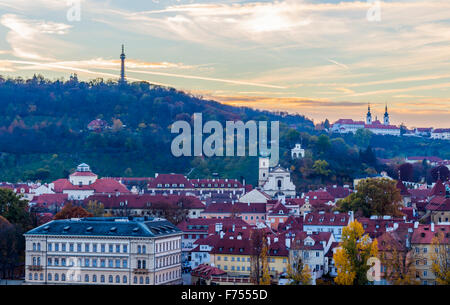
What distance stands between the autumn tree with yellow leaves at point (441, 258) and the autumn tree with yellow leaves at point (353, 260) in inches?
93.8

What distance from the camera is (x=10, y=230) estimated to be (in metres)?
39.2

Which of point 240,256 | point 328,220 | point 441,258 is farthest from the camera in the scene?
point 328,220

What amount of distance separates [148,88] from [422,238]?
9773 centimetres

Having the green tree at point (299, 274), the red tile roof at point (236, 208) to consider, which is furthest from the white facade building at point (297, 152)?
the green tree at point (299, 274)

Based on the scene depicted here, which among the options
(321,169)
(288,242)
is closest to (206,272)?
(288,242)

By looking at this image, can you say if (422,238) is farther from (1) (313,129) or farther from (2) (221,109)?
(1) (313,129)

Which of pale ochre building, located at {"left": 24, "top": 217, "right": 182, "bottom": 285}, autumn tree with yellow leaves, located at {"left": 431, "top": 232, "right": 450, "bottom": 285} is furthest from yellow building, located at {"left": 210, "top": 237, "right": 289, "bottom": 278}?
autumn tree with yellow leaves, located at {"left": 431, "top": 232, "right": 450, "bottom": 285}

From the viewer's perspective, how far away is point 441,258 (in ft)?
103

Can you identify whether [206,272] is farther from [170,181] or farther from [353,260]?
[170,181]

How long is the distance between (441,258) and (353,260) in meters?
3.40

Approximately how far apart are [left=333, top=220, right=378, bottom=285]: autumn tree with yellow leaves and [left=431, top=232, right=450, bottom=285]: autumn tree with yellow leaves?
2.38 metres

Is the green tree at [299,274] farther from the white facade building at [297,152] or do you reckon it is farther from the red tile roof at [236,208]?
the white facade building at [297,152]

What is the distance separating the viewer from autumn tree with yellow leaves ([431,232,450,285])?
29.8 metres

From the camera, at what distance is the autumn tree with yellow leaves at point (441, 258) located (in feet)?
97.9
